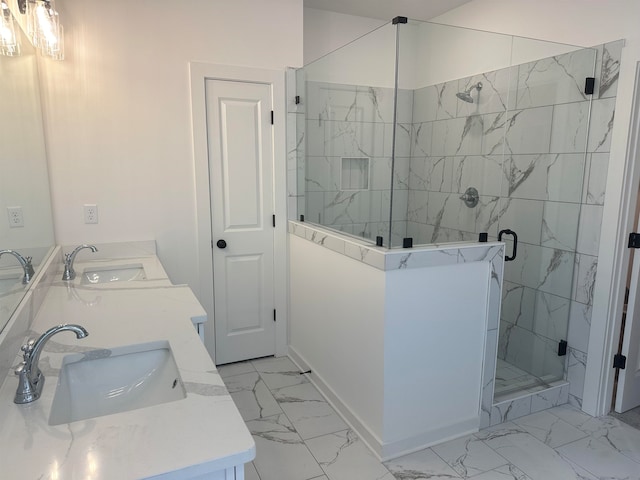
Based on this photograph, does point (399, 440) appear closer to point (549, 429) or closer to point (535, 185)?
point (549, 429)

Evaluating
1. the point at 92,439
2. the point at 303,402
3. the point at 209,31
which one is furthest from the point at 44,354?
the point at 209,31

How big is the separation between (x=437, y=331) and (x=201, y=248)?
1686 millimetres

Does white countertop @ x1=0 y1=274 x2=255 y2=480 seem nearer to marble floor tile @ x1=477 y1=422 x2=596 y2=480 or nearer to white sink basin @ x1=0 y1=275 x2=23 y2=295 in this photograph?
white sink basin @ x1=0 y1=275 x2=23 y2=295

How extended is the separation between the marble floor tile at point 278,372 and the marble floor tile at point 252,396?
0.19ft

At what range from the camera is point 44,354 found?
4.54 feet

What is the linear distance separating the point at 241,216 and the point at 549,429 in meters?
2.35

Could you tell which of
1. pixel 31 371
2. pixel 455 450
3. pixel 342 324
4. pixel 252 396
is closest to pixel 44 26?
pixel 31 371

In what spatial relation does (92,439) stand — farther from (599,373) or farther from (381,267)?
(599,373)

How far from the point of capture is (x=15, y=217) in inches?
66.4

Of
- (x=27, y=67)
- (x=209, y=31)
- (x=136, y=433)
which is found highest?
(x=209, y=31)

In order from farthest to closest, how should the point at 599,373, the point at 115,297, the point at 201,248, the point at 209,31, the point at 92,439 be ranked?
the point at 201,248 < the point at 209,31 < the point at 599,373 < the point at 115,297 < the point at 92,439

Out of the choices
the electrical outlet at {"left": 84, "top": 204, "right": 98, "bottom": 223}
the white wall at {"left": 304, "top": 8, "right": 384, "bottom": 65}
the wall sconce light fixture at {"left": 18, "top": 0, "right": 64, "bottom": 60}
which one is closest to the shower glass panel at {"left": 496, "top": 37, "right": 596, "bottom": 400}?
the white wall at {"left": 304, "top": 8, "right": 384, "bottom": 65}

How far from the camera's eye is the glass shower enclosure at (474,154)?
255 centimetres

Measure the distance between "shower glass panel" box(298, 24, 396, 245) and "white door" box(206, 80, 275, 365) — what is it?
32 centimetres
